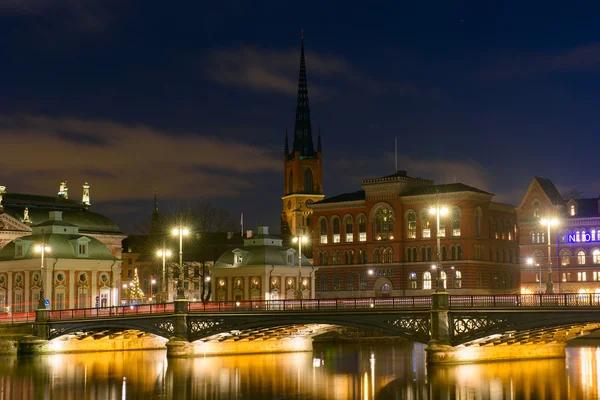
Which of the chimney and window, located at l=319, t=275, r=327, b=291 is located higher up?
the chimney

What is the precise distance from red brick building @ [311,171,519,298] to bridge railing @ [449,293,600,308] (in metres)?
71.9

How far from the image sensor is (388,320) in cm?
8456

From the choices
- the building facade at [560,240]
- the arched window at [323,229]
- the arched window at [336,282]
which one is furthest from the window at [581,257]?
the arched window at [323,229]

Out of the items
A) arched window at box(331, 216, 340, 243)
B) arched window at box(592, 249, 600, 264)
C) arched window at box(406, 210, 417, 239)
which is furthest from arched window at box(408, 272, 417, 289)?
arched window at box(592, 249, 600, 264)

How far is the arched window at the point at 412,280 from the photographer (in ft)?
540

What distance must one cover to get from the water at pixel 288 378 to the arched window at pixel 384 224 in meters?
66.1

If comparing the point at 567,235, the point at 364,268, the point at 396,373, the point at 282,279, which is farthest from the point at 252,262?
the point at 396,373

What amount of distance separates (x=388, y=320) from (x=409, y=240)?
269 ft

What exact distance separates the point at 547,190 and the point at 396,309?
8137 cm

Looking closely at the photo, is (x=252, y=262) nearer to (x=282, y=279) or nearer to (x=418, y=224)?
(x=282, y=279)

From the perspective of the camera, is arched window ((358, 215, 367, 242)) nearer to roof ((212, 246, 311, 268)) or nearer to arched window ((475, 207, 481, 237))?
arched window ((475, 207, 481, 237))

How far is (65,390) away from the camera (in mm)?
77812

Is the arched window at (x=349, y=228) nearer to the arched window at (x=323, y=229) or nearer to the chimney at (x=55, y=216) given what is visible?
the arched window at (x=323, y=229)

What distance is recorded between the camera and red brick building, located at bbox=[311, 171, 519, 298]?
526 ft
